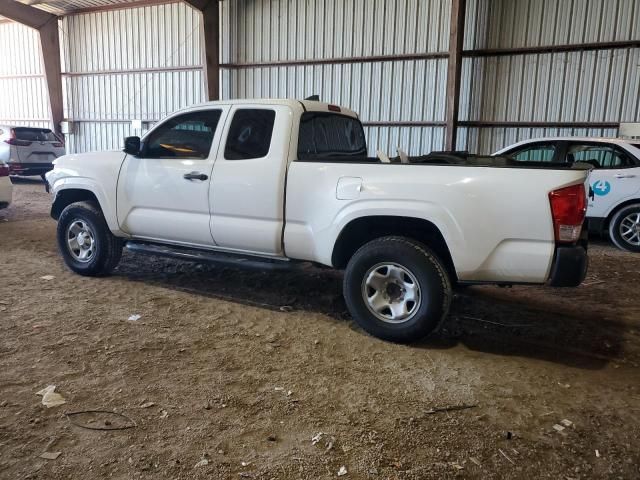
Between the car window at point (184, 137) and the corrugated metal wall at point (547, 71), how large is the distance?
27.5ft

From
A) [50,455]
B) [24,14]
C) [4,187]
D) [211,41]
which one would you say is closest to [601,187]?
[50,455]

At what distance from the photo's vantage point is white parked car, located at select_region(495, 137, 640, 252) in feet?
26.2

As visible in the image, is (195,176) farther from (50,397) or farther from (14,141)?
(14,141)

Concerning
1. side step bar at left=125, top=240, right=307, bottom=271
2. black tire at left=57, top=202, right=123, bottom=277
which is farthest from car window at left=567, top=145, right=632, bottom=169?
black tire at left=57, top=202, right=123, bottom=277

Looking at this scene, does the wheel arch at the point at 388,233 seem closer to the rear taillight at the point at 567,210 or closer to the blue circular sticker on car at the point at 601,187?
the rear taillight at the point at 567,210

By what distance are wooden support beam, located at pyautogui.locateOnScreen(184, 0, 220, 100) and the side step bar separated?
31.7ft

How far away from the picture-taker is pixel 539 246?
11.8ft

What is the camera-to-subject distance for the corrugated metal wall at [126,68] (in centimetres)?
1547

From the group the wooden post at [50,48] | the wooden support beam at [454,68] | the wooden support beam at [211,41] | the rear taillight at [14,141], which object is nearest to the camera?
the wooden support beam at [454,68]

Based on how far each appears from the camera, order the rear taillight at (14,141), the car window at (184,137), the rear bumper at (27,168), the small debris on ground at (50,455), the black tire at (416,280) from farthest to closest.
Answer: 1. the rear bumper at (27,168)
2. the rear taillight at (14,141)
3. the car window at (184,137)
4. the black tire at (416,280)
5. the small debris on ground at (50,455)

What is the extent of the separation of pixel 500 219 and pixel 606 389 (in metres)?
1.32

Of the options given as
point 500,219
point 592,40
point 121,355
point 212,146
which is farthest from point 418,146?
point 121,355

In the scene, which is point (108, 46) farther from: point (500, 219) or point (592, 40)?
point (500, 219)

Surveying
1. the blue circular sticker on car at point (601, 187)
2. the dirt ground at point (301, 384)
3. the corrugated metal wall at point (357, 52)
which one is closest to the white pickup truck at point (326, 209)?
the dirt ground at point (301, 384)
